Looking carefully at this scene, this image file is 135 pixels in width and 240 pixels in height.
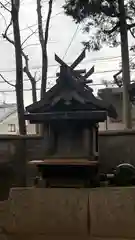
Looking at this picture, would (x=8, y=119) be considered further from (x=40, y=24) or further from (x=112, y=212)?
(x=112, y=212)

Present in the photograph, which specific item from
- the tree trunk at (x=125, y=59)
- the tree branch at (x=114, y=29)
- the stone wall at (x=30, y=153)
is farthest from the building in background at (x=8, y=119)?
the stone wall at (x=30, y=153)

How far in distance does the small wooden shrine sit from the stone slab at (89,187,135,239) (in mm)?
559

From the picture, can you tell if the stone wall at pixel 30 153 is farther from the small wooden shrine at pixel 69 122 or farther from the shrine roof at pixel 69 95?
the shrine roof at pixel 69 95

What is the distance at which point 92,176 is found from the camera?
7.51 m

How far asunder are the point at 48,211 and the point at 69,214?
36cm

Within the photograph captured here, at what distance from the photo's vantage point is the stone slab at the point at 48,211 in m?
7.03

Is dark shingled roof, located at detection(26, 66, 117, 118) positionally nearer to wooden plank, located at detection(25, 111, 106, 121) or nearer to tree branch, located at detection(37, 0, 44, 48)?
wooden plank, located at detection(25, 111, 106, 121)

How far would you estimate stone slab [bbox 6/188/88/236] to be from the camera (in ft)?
23.1

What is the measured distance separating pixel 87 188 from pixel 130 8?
891cm

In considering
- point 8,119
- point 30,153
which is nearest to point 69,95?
point 30,153

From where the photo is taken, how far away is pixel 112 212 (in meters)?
6.89

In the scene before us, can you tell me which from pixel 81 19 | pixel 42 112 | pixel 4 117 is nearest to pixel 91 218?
pixel 42 112

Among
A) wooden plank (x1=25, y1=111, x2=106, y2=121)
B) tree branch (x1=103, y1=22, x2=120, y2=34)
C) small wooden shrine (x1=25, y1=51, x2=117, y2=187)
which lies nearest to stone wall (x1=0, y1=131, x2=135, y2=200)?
small wooden shrine (x1=25, y1=51, x2=117, y2=187)

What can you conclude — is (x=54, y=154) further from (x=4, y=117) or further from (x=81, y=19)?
(x=4, y=117)
